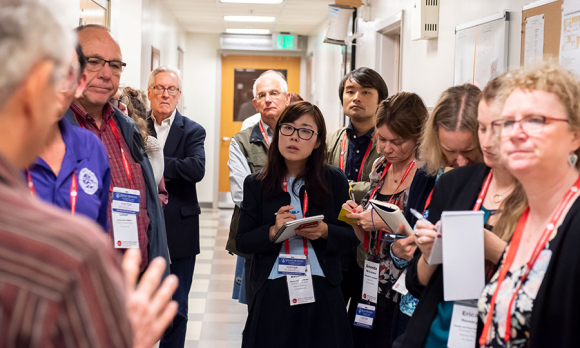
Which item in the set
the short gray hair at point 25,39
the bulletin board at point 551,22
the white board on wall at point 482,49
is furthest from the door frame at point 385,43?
the short gray hair at point 25,39

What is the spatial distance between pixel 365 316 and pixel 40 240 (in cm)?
226

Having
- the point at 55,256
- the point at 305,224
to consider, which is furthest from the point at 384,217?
the point at 55,256

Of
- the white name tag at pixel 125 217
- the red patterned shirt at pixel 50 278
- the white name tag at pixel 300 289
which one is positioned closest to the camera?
the red patterned shirt at pixel 50 278

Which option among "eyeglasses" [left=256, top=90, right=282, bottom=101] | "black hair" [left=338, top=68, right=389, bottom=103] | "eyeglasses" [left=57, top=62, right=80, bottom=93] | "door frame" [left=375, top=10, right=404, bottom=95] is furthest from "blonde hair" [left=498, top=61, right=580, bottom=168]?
"door frame" [left=375, top=10, right=404, bottom=95]

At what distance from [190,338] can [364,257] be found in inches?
75.0

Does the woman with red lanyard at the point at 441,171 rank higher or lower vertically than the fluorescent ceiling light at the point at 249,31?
lower

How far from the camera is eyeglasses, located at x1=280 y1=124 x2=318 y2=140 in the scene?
8.91ft

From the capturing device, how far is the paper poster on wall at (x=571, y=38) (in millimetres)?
2523

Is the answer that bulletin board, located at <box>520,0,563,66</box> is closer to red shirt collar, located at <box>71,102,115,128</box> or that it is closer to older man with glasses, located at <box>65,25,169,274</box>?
older man with glasses, located at <box>65,25,169,274</box>

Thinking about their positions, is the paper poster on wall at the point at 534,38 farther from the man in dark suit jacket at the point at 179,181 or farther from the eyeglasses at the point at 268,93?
the man in dark suit jacket at the point at 179,181

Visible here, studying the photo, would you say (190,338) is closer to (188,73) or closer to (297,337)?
(297,337)

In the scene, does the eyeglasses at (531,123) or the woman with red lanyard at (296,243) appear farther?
the woman with red lanyard at (296,243)

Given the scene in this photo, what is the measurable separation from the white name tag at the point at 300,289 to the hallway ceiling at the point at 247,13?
5.89 m

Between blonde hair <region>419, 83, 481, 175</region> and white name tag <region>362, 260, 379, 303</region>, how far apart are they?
688 mm
